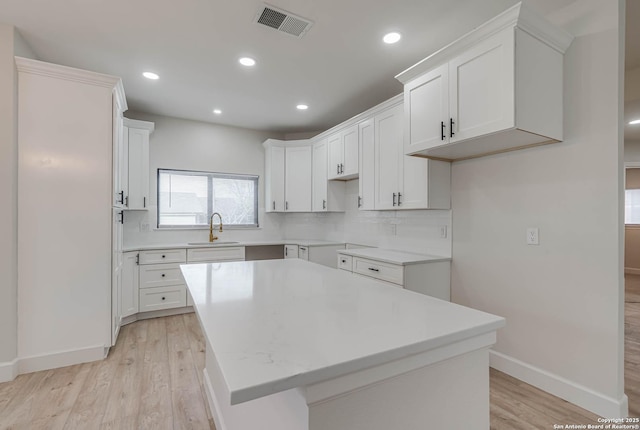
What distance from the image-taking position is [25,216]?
248 cm

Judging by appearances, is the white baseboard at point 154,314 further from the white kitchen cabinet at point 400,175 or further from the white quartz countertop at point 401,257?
the white kitchen cabinet at point 400,175

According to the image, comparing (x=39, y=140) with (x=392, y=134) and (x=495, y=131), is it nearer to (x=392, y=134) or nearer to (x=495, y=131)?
(x=392, y=134)

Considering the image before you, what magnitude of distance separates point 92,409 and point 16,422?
0.39m

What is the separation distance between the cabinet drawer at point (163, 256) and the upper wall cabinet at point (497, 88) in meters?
3.15

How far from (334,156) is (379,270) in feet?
5.92

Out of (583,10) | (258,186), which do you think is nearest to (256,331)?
(583,10)

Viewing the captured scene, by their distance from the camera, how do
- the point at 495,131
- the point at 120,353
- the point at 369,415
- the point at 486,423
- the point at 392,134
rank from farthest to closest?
the point at 392,134
the point at 120,353
the point at 495,131
the point at 486,423
the point at 369,415

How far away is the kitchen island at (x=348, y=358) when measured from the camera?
2.31 feet

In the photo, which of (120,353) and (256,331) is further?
(120,353)

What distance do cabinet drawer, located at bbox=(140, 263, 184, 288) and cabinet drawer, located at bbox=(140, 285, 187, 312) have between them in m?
0.06

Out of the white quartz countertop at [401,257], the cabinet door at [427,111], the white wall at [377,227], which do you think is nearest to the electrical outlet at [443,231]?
the white wall at [377,227]

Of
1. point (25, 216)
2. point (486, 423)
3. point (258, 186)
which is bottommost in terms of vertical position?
point (486, 423)

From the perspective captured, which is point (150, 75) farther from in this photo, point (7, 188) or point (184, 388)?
point (184, 388)

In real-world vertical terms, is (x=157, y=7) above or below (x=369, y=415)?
above
